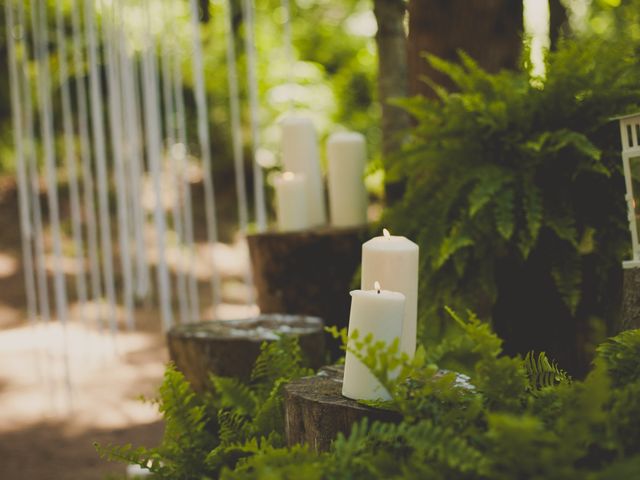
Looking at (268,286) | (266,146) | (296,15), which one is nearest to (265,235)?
(268,286)

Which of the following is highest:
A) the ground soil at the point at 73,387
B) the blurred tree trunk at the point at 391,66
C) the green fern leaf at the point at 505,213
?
the blurred tree trunk at the point at 391,66

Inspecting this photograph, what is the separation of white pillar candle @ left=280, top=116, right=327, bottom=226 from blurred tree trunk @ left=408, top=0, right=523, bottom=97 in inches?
19.8

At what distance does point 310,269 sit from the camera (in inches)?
100

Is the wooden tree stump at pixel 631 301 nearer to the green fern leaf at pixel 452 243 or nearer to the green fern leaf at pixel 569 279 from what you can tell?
the green fern leaf at pixel 569 279

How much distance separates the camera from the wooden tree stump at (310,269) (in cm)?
254

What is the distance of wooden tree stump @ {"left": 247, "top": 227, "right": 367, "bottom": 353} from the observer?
2535 millimetres

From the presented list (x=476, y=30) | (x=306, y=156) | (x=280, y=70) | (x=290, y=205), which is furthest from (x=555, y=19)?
(x=280, y=70)

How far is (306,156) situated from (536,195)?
3.85 feet

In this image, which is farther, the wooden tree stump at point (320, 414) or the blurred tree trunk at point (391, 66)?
the blurred tree trunk at point (391, 66)

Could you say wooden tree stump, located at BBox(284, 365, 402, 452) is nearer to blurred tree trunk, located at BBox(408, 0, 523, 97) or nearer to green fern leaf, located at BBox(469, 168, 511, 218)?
green fern leaf, located at BBox(469, 168, 511, 218)

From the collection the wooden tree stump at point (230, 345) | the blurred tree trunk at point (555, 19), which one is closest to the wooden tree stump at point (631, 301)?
the wooden tree stump at point (230, 345)

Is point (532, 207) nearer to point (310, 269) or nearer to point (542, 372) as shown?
point (542, 372)

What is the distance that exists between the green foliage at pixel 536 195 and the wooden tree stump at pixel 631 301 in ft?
1.08

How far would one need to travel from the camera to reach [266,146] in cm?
666
